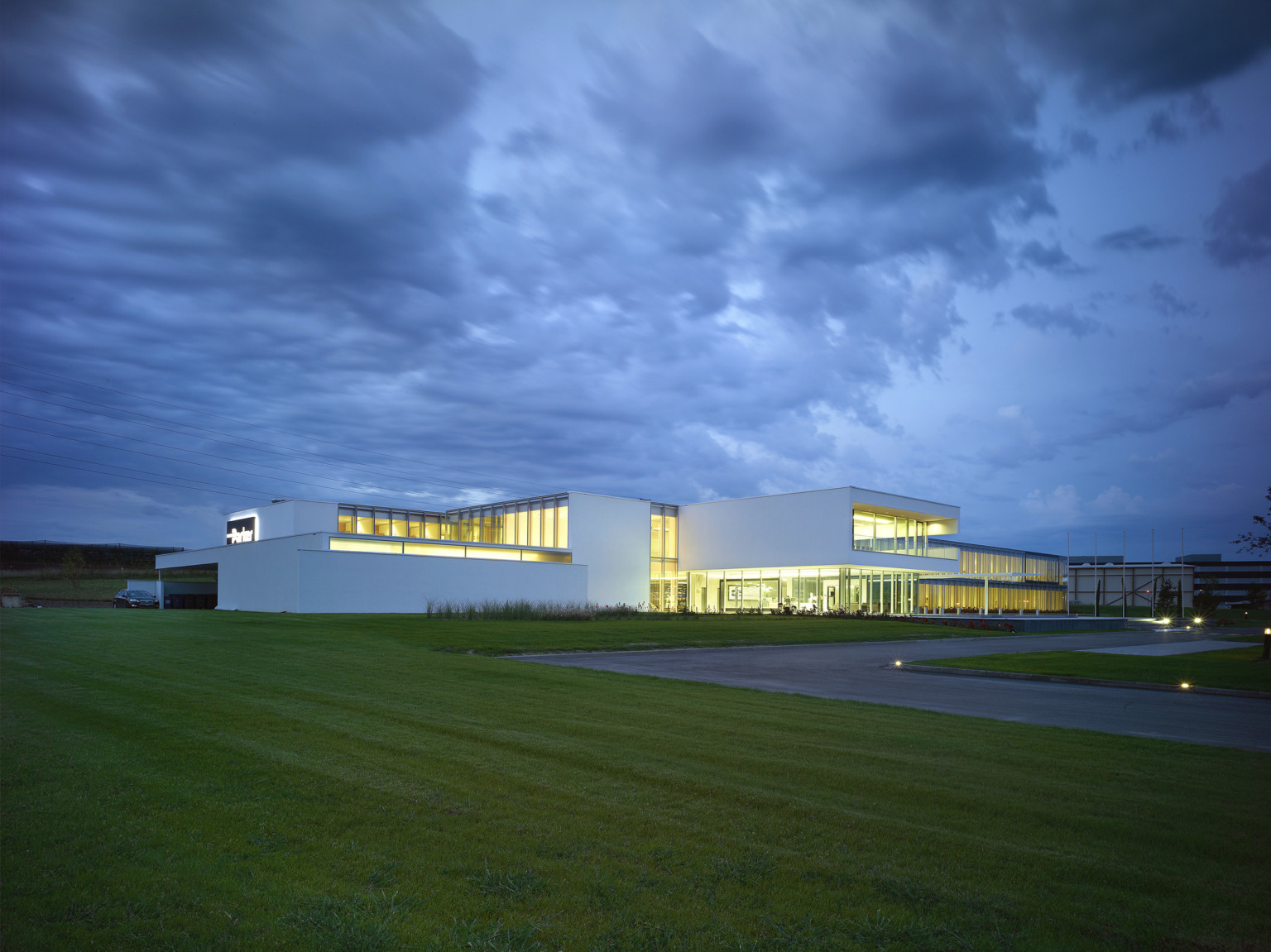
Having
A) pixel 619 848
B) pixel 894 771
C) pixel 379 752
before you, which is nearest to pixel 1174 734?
pixel 894 771

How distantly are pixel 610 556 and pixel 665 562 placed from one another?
10.1m

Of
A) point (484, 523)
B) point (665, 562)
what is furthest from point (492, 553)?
point (665, 562)

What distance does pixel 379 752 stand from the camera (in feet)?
24.5

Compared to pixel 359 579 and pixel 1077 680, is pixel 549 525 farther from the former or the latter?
pixel 1077 680

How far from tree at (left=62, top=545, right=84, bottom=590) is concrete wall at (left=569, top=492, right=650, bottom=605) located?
41.5m

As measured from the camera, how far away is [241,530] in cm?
6712

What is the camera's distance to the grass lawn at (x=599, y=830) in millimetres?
4043

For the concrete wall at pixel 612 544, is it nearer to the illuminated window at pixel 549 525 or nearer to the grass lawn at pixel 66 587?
the illuminated window at pixel 549 525

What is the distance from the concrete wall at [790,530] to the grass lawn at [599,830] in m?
48.4

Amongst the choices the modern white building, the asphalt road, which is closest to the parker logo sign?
the modern white building

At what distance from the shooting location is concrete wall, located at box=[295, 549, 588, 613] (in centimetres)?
4091

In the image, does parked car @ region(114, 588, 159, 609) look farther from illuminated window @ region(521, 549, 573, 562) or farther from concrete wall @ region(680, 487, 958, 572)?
concrete wall @ region(680, 487, 958, 572)

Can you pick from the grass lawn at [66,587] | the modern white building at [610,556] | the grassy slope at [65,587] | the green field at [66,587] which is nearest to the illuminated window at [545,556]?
the modern white building at [610,556]

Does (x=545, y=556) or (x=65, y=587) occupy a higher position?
(x=545, y=556)
